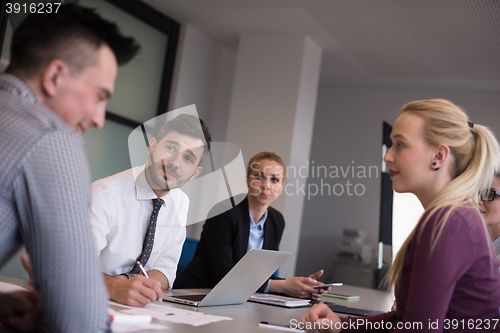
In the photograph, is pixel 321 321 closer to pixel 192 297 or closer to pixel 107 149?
pixel 192 297

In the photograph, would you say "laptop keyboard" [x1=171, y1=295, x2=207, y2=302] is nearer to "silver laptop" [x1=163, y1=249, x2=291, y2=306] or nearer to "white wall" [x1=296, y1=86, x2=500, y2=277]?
"silver laptop" [x1=163, y1=249, x2=291, y2=306]

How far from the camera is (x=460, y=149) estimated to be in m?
1.13

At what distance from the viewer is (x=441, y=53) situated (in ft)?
14.4

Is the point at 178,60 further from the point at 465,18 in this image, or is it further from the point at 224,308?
the point at 224,308

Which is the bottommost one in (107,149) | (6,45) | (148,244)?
(148,244)

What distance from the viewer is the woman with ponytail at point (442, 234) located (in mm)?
937

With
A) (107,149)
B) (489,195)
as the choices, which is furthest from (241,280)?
(107,149)

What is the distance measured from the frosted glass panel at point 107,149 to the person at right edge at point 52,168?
315 centimetres

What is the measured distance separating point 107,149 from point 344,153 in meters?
3.20

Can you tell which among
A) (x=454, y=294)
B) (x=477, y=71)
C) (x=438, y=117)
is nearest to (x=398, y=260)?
(x=454, y=294)

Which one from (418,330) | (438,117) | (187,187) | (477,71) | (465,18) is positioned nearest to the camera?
(418,330)

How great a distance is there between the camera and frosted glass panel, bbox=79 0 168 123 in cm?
406

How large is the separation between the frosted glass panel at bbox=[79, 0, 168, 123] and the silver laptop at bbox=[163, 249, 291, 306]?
9.59 feet

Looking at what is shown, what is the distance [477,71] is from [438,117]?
4201 mm
